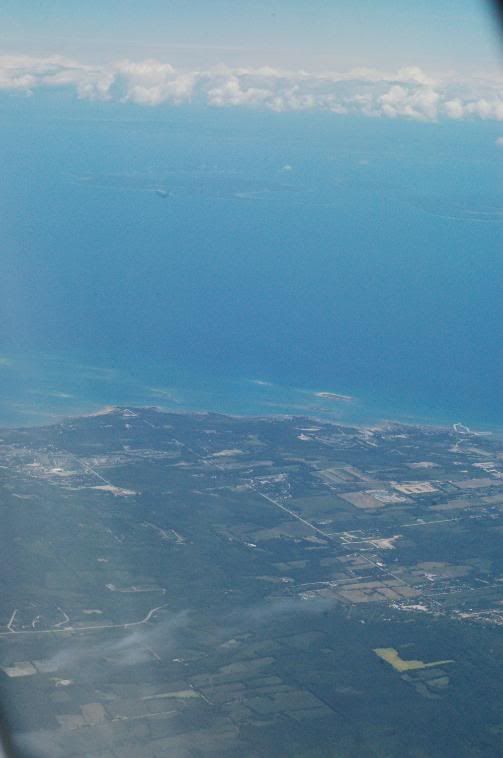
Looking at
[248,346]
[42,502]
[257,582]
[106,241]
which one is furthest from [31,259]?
[257,582]

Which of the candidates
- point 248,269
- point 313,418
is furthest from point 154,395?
point 248,269

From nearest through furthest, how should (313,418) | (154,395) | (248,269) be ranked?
1. (313,418)
2. (154,395)
3. (248,269)

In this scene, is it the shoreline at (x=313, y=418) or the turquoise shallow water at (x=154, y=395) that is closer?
the shoreline at (x=313, y=418)

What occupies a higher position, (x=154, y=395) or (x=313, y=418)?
(x=154, y=395)

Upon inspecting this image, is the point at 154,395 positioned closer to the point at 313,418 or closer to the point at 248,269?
the point at 313,418

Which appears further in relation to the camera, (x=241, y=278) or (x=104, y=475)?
(x=241, y=278)

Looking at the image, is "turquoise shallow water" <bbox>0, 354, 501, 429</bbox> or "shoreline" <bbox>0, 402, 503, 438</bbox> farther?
"turquoise shallow water" <bbox>0, 354, 501, 429</bbox>

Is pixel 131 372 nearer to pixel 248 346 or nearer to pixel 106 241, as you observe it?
pixel 248 346

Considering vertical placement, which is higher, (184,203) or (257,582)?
(184,203)
